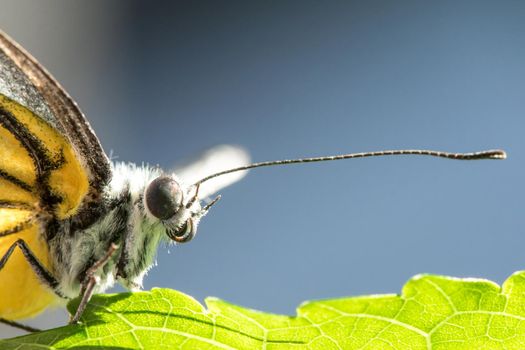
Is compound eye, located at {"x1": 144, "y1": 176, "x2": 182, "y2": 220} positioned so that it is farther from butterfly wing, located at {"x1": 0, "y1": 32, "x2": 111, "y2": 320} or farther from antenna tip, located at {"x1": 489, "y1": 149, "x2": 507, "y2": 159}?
antenna tip, located at {"x1": 489, "y1": 149, "x2": 507, "y2": 159}

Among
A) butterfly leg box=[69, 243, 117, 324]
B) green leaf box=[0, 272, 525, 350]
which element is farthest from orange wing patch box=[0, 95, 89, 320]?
green leaf box=[0, 272, 525, 350]

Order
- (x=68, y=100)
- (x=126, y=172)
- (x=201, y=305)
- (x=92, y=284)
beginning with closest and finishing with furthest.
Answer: (x=201, y=305), (x=92, y=284), (x=68, y=100), (x=126, y=172)

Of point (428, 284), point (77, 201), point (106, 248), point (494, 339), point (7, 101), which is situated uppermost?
point (7, 101)

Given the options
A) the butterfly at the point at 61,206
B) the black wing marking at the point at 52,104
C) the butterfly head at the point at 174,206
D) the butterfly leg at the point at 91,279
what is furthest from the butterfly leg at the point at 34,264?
the butterfly head at the point at 174,206

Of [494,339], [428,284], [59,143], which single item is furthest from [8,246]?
[494,339]

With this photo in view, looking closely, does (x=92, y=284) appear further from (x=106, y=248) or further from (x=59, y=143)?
(x=59, y=143)

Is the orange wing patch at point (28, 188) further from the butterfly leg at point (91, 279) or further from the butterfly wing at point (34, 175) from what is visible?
the butterfly leg at point (91, 279)
